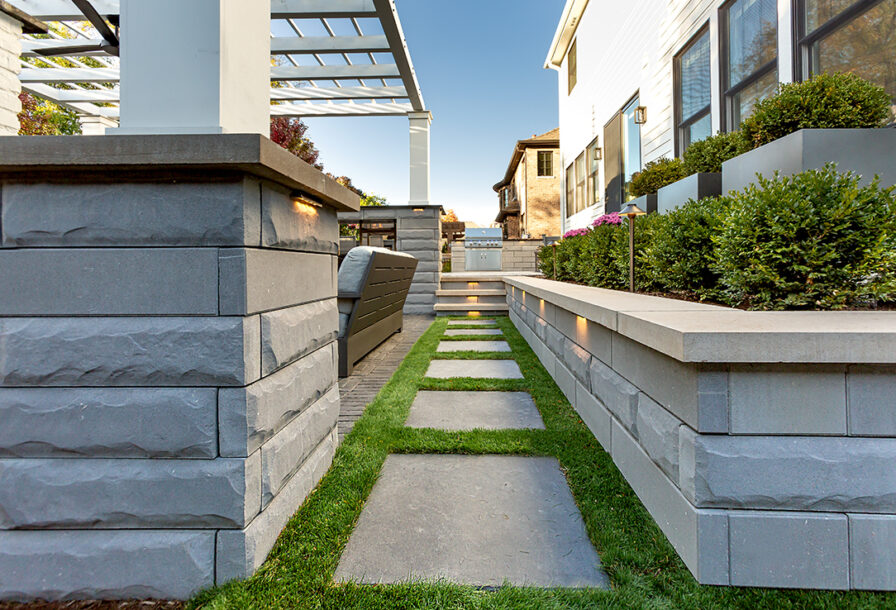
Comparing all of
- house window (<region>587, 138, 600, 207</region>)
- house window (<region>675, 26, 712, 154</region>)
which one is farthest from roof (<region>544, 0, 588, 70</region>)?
house window (<region>675, 26, 712, 154</region>)

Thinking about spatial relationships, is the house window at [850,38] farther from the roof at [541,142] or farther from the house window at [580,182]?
the roof at [541,142]

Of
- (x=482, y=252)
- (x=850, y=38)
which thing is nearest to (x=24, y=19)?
(x=850, y=38)

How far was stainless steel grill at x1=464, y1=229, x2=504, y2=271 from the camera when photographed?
13.8m

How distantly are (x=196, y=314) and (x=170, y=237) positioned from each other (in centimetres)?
26

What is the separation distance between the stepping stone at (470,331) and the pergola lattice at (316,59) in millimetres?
4056

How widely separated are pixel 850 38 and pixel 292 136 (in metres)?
12.7

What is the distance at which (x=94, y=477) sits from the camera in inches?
52.6

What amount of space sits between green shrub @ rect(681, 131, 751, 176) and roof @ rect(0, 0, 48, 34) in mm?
6548

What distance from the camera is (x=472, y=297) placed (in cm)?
909

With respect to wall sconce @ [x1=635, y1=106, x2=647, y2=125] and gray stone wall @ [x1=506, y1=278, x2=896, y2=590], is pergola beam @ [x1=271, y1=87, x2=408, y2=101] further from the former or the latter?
gray stone wall @ [x1=506, y1=278, x2=896, y2=590]

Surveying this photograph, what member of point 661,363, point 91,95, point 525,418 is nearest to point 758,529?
point 661,363

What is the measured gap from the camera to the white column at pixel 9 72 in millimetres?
4062

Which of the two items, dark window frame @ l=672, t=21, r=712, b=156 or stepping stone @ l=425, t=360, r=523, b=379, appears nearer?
stepping stone @ l=425, t=360, r=523, b=379

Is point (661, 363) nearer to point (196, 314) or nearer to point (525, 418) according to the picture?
point (525, 418)
